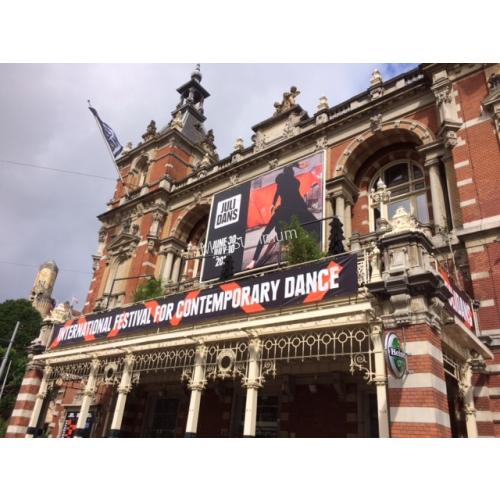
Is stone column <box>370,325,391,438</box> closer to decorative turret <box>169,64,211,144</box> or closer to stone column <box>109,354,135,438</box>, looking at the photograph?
stone column <box>109,354,135,438</box>

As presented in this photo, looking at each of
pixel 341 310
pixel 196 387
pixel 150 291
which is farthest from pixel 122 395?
pixel 341 310

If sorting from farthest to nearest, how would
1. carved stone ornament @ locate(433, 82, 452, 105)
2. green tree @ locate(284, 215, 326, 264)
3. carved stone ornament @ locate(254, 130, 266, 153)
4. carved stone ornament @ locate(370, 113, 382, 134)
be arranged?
1. carved stone ornament @ locate(254, 130, 266, 153)
2. carved stone ornament @ locate(370, 113, 382, 134)
3. carved stone ornament @ locate(433, 82, 452, 105)
4. green tree @ locate(284, 215, 326, 264)

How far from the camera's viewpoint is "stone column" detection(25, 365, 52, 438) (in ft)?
48.7

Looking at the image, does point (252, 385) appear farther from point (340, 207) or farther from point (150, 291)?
point (340, 207)

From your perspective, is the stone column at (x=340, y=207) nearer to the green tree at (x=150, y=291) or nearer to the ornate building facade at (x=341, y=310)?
the ornate building facade at (x=341, y=310)

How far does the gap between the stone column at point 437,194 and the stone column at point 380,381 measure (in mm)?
6590

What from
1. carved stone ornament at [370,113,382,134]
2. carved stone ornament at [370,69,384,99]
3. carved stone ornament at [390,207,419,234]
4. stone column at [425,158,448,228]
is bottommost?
carved stone ornament at [390,207,419,234]

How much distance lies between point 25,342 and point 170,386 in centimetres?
4296

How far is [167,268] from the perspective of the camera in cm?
2228

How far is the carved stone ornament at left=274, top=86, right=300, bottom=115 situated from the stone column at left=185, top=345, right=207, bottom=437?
1485 centimetres

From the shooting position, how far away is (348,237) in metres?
15.8

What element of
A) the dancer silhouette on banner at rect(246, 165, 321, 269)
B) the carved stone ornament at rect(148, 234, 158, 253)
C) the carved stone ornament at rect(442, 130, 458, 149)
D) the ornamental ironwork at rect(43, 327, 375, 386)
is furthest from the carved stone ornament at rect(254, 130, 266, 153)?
the ornamental ironwork at rect(43, 327, 375, 386)

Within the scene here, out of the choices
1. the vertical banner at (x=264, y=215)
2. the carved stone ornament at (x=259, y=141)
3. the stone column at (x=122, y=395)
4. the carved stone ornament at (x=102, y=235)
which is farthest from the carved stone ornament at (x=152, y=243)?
the stone column at (x=122, y=395)

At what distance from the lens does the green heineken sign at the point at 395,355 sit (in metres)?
6.77
